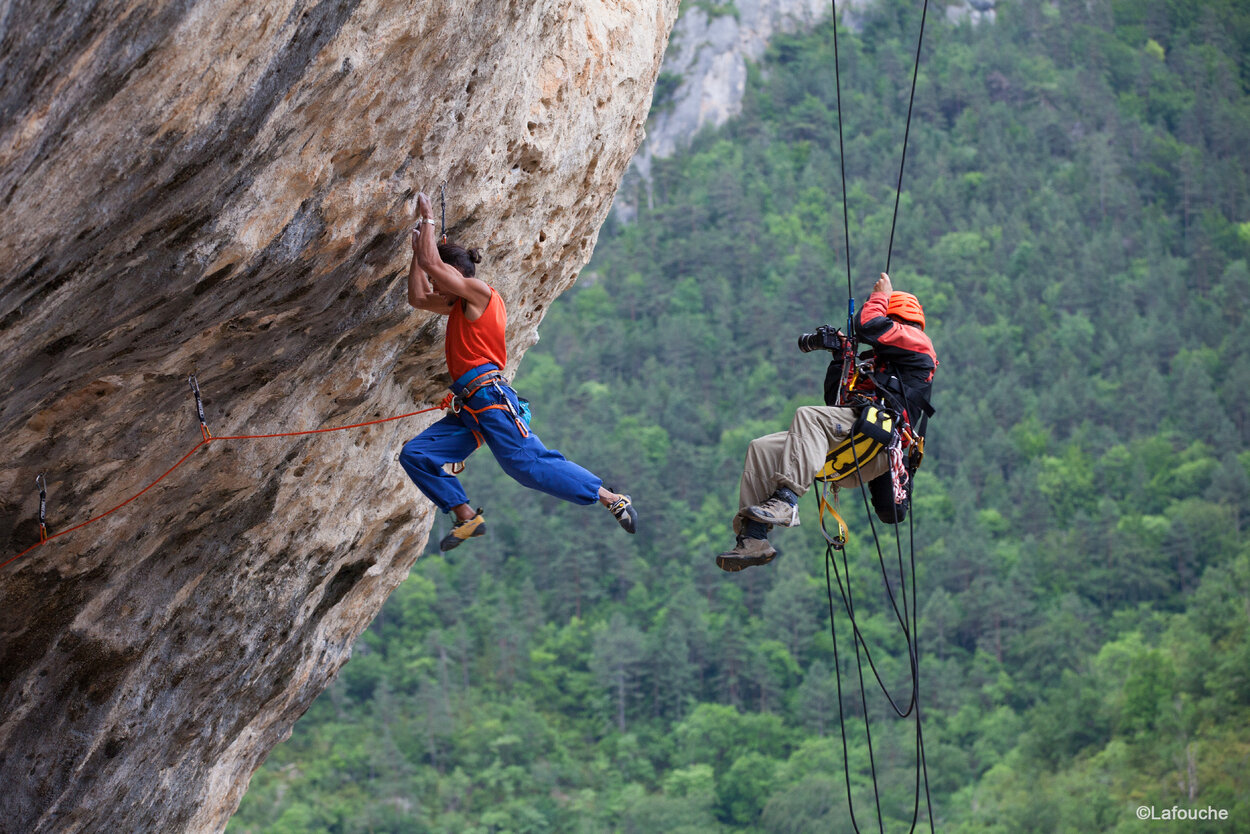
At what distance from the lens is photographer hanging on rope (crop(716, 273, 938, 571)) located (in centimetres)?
597

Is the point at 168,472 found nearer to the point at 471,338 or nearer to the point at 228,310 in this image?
the point at 228,310

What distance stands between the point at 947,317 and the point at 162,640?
86.8 m

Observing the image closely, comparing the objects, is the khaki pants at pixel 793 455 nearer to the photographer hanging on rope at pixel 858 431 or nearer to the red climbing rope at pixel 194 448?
the photographer hanging on rope at pixel 858 431

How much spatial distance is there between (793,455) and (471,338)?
1602 millimetres

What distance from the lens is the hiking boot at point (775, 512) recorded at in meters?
5.79

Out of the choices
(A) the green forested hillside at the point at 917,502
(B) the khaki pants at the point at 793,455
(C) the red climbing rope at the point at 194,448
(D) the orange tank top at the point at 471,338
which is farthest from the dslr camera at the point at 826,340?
(A) the green forested hillside at the point at 917,502

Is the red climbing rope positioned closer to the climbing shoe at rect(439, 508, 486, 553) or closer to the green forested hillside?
the climbing shoe at rect(439, 508, 486, 553)

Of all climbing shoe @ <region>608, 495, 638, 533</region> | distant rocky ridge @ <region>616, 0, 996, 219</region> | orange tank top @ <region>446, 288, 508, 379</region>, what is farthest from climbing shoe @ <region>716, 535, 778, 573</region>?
distant rocky ridge @ <region>616, 0, 996, 219</region>

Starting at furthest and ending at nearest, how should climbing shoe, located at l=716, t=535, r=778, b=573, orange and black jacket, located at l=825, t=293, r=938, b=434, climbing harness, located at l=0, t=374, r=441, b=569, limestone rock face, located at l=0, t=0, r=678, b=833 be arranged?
orange and black jacket, located at l=825, t=293, r=938, b=434 < climbing shoe, located at l=716, t=535, r=778, b=573 < climbing harness, located at l=0, t=374, r=441, b=569 < limestone rock face, located at l=0, t=0, r=678, b=833

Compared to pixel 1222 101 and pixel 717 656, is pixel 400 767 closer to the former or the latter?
pixel 717 656

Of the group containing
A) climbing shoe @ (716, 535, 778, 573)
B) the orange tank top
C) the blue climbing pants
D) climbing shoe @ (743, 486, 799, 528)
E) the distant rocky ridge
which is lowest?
the distant rocky ridge

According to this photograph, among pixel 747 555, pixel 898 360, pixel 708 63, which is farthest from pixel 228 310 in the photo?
pixel 708 63

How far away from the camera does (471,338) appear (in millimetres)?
5480

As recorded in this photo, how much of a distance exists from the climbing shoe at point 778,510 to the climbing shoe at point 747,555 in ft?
0.35
